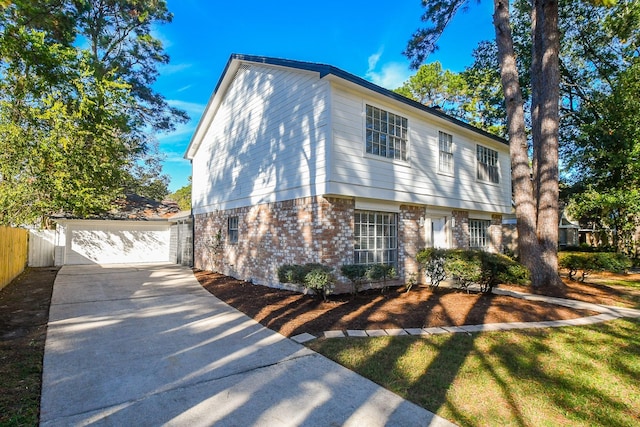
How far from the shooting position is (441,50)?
42.8 ft

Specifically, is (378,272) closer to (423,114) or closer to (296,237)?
(296,237)

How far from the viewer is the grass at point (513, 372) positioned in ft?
10.1

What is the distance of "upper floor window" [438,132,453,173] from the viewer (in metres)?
11.2

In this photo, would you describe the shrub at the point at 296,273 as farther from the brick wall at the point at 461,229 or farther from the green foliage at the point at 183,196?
the green foliage at the point at 183,196

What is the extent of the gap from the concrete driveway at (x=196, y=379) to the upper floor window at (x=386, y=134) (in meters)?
5.56

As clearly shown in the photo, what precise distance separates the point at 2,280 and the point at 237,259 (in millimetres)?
6433

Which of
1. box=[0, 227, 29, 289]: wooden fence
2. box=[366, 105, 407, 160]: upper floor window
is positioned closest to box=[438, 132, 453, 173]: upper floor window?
box=[366, 105, 407, 160]: upper floor window

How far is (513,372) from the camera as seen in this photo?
3.90 m

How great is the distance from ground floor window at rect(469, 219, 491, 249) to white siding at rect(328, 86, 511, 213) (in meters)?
0.64

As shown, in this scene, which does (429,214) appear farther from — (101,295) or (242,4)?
(242,4)

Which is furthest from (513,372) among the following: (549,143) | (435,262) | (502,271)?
(549,143)

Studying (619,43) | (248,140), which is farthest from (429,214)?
(619,43)

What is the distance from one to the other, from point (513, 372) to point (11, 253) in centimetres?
1427

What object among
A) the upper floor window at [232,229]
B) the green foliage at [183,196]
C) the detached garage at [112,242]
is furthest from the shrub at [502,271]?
the green foliage at [183,196]
